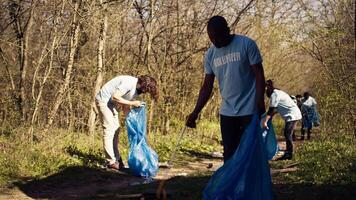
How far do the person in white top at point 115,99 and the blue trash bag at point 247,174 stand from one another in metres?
3.29

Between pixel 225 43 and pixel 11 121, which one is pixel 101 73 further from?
pixel 225 43

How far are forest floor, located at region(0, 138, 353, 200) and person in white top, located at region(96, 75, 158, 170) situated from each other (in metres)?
0.36

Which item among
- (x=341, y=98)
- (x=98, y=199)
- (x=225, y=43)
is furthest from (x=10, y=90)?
(x=225, y=43)

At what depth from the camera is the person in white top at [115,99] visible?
24.5 feet

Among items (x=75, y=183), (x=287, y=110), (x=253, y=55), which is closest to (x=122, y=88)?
(x=75, y=183)

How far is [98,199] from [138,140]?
198 cm

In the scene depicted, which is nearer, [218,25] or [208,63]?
[218,25]

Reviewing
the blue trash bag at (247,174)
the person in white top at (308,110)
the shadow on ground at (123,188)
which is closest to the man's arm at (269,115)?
the shadow on ground at (123,188)

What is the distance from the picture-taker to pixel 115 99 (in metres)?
7.39

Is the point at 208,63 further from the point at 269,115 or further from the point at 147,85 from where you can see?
the point at 269,115

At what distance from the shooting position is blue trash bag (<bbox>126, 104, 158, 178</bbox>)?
24.2 ft

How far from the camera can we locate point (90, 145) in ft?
30.1

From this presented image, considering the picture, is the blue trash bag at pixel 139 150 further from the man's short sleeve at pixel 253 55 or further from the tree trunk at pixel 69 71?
the man's short sleeve at pixel 253 55

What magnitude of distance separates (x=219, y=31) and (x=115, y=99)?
3262mm
